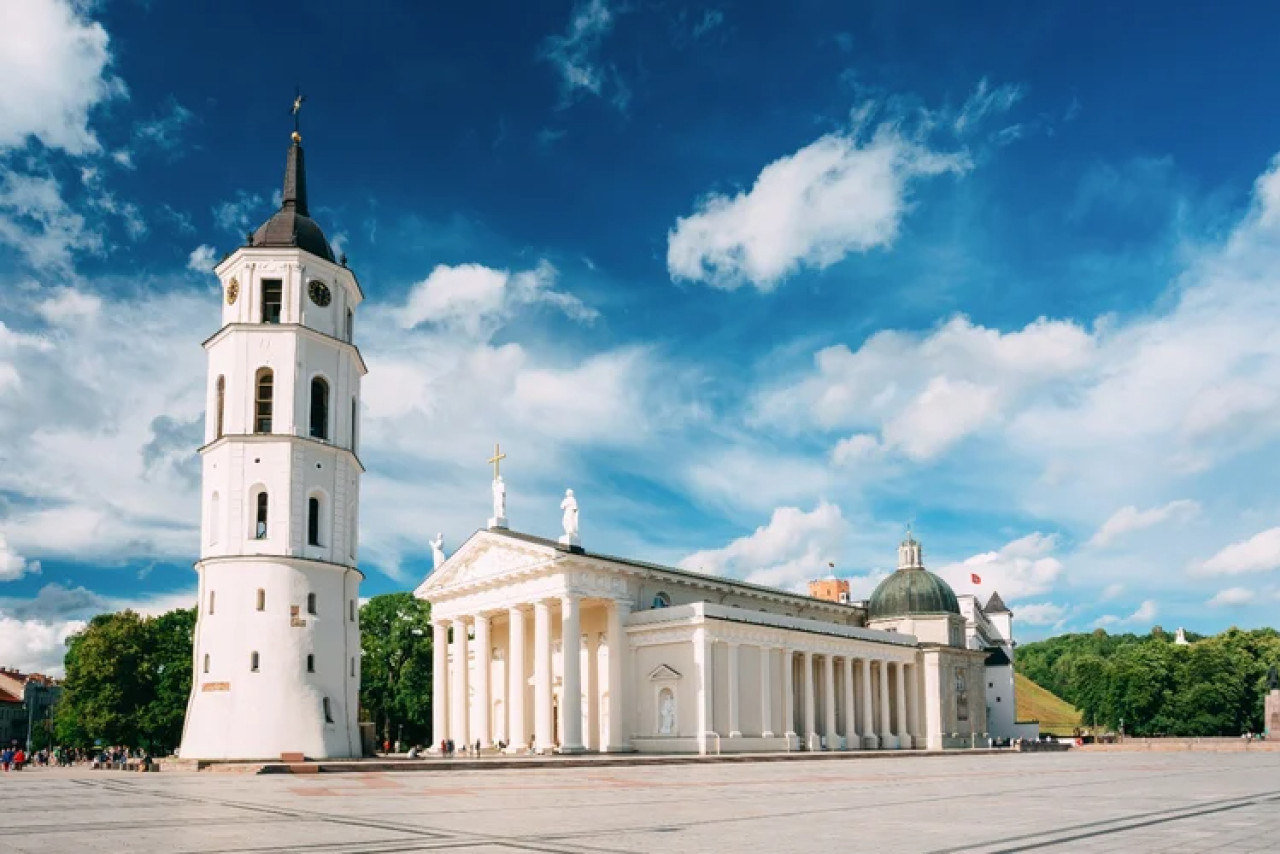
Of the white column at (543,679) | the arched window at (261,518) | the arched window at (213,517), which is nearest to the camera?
the arched window at (261,518)

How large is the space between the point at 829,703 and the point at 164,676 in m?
40.0

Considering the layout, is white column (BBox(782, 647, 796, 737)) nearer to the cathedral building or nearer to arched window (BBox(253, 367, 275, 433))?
the cathedral building

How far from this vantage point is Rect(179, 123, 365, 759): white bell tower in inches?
1666

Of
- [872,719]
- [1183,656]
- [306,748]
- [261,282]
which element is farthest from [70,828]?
[1183,656]

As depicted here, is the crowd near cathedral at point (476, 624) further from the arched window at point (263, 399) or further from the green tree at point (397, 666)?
the green tree at point (397, 666)

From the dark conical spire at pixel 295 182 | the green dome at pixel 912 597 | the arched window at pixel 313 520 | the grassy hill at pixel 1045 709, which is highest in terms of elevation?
the dark conical spire at pixel 295 182

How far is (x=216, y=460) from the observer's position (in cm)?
4531

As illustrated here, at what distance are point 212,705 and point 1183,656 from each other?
90.5m

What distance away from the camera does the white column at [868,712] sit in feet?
232

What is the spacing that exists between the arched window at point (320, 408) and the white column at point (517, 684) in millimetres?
17007

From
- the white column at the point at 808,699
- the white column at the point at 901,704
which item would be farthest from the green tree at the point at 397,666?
the white column at the point at 901,704

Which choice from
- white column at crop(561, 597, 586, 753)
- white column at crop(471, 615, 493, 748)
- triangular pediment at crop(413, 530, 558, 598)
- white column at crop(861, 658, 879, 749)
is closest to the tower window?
triangular pediment at crop(413, 530, 558, 598)

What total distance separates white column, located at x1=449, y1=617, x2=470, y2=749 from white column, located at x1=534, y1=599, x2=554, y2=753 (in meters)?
7.36

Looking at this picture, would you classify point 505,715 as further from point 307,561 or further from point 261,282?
point 261,282
